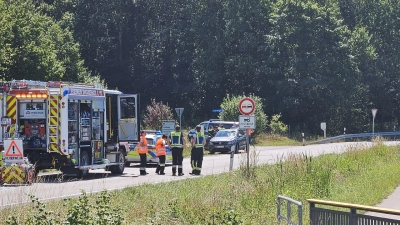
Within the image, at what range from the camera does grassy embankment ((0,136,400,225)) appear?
1179cm

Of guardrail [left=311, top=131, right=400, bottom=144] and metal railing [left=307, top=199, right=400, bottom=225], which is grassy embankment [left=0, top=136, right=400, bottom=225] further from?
guardrail [left=311, top=131, right=400, bottom=144]

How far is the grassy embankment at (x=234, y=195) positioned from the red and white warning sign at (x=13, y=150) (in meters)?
4.75

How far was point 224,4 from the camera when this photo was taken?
7275 centimetres

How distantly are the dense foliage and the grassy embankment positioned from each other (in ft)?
131

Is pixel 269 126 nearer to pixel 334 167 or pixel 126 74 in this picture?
pixel 126 74

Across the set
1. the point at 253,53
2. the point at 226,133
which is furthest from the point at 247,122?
the point at 253,53

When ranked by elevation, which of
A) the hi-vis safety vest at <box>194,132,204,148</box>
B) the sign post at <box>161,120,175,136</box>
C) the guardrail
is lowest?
the guardrail

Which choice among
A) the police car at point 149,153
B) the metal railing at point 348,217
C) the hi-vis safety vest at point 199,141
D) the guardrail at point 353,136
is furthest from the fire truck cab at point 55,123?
the guardrail at point 353,136

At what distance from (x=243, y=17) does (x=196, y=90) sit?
945 centimetres

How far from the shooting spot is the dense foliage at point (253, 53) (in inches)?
2692

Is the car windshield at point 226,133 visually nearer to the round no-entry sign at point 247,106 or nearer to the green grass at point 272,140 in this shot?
the green grass at point 272,140

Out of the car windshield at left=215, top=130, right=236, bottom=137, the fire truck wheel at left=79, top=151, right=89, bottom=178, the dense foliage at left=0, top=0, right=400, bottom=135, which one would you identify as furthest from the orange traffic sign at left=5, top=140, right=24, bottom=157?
the dense foliage at left=0, top=0, right=400, bottom=135

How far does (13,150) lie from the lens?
2269 cm

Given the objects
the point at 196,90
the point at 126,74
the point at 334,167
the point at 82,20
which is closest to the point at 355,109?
the point at 196,90
